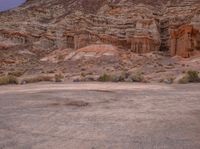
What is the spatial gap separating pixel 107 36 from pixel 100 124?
36929mm

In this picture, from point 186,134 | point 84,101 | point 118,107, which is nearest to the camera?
point 186,134

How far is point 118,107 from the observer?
8.76m

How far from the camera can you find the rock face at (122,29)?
41.3 m

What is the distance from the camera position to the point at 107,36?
4316cm

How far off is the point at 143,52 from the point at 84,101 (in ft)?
106

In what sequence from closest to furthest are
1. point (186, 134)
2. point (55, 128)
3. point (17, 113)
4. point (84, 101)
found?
1. point (186, 134)
2. point (55, 128)
3. point (17, 113)
4. point (84, 101)

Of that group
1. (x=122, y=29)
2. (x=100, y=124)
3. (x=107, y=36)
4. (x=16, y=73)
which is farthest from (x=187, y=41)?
(x=100, y=124)

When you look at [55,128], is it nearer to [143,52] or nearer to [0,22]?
[143,52]

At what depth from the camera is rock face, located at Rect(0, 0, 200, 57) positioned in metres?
41.3

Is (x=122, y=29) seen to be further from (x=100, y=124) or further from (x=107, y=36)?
(x=100, y=124)

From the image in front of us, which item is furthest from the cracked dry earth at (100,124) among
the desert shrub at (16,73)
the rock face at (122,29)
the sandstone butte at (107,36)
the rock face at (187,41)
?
the rock face at (122,29)

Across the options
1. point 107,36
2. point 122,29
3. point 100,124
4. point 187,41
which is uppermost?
point 122,29

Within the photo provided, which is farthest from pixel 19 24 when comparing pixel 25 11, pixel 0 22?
pixel 25 11

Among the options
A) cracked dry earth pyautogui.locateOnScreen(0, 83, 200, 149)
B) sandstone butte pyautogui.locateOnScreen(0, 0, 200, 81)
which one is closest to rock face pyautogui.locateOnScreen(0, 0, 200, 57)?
sandstone butte pyautogui.locateOnScreen(0, 0, 200, 81)
